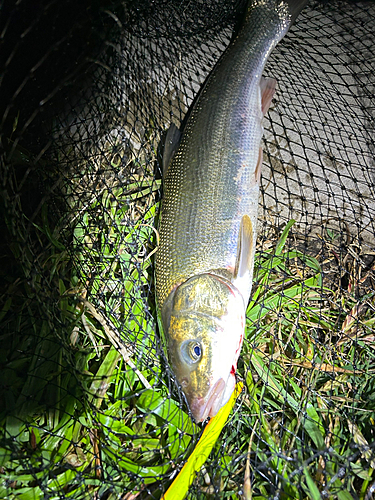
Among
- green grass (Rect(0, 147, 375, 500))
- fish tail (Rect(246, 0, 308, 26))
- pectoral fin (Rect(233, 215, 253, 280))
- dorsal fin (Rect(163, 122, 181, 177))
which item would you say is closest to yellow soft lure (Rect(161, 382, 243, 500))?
green grass (Rect(0, 147, 375, 500))

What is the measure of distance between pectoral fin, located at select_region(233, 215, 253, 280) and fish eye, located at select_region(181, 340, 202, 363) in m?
0.46

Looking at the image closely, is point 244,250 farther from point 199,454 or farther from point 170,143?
point 199,454

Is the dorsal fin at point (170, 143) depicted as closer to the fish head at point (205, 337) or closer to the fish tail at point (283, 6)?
the fish head at point (205, 337)

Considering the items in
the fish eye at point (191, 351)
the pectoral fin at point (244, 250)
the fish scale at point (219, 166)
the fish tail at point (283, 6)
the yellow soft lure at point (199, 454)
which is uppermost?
the fish tail at point (283, 6)

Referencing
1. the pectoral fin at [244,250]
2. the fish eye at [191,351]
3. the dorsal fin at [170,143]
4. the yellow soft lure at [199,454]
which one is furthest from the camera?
the dorsal fin at [170,143]

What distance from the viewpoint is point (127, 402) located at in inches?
83.7

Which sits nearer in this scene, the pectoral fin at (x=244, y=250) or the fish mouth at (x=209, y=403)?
the fish mouth at (x=209, y=403)

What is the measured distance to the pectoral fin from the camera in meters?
2.12

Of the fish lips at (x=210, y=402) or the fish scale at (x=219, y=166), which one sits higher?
the fish scale at (x=219, y=166)

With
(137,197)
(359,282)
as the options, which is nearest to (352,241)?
(359,282)

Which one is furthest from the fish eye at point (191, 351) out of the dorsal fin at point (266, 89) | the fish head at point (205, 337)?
the dorsal fin at point (266, 89)

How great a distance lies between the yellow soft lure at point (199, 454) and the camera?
1.79 metres

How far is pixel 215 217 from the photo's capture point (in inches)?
85.2

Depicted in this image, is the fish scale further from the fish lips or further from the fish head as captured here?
the fish lips
